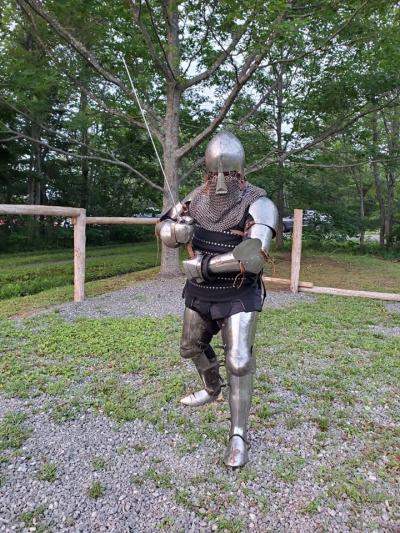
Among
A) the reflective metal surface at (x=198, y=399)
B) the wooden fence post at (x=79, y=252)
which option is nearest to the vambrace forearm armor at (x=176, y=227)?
the reflective metal surface at (x=198, y=399)

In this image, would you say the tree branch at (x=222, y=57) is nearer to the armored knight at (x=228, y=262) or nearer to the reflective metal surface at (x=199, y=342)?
the armored knight at (x=228, y=262)

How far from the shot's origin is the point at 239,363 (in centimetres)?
220

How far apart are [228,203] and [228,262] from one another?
0.38 metres

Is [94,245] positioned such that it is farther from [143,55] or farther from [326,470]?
[326,470]

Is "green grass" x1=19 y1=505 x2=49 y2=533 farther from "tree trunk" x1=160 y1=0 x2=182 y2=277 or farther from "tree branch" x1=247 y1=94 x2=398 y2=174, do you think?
"tree branch" x1=247 y1=94 x2=398 y2=174

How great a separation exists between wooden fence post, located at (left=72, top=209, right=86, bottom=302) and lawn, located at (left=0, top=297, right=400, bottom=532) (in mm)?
1461

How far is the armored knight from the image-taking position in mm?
2186

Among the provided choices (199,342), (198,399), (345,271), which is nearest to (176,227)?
(199,342)

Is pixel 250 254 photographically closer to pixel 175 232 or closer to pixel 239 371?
pixel 175 232

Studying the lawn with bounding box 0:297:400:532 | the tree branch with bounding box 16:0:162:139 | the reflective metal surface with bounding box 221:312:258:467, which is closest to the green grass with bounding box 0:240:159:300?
the lawn with bounding box 0:297:400:532

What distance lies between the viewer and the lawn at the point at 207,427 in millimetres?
1872

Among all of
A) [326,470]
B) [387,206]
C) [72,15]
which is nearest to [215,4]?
[72,15]

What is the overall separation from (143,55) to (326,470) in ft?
21.3

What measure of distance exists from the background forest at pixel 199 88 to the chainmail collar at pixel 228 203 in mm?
3424
